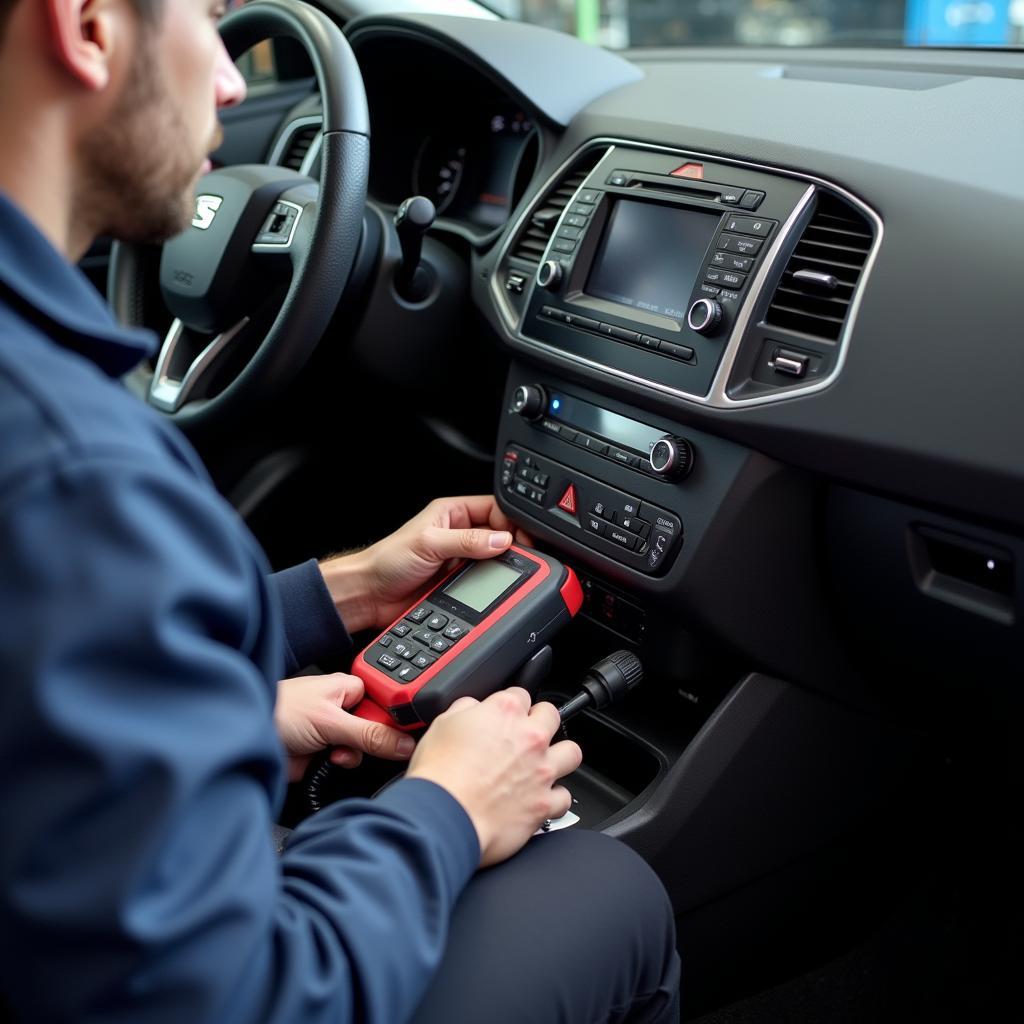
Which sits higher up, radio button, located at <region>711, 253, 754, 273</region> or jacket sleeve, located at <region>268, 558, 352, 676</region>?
radio button, located at <region>711, 253, 754, 273</region>

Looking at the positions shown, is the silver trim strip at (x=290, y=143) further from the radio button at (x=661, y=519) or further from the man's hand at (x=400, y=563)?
the radio button at (x=661, y=519)

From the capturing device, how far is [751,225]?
1075 mm

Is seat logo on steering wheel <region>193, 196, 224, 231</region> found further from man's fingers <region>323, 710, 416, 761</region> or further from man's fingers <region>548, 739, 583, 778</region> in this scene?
man's fingers <region>548, 739, 583, 778</region>

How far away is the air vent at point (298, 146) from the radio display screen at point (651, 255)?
646 mm

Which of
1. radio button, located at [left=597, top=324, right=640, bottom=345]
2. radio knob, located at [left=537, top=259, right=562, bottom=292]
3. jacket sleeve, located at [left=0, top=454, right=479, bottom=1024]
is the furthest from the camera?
radio knob, located at [left=537, top=259, right=562, bottom=292]

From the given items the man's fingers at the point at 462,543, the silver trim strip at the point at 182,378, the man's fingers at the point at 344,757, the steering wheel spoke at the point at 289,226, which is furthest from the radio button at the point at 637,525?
the silver trim strip at the point at 182,378

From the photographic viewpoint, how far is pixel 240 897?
536 millimetres

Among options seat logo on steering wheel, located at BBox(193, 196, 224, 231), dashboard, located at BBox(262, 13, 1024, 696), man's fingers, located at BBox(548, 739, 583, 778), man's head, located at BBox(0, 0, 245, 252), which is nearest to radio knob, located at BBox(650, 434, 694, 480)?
dashboard, located at BBox(262, 13, 1024, 696)

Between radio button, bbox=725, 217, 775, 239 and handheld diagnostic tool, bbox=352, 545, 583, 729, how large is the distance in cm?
37

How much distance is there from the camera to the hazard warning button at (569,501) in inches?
48.1

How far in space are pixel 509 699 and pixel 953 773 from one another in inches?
33.9

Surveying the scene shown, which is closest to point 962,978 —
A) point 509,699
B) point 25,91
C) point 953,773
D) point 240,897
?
point 953,773

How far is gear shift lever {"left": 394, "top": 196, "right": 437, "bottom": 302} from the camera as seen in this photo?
1.32 m

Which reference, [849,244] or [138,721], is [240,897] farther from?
[849,244]
